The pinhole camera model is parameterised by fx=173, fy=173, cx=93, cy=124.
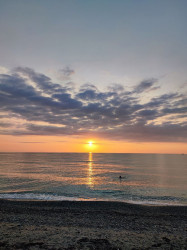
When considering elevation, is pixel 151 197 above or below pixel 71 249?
below

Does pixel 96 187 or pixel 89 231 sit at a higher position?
pixel 89 231

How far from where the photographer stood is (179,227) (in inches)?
619

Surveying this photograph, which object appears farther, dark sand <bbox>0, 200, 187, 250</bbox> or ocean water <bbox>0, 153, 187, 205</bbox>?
ocean water <bbox>0, 153, 187, 205</bbox>

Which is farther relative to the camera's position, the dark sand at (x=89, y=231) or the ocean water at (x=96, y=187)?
the ocean water at (x=96, y=187)

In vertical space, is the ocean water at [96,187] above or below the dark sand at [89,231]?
below

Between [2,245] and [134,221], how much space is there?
12.0 meters

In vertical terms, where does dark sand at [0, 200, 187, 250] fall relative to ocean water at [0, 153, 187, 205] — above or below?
above

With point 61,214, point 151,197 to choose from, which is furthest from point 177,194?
point 61,214

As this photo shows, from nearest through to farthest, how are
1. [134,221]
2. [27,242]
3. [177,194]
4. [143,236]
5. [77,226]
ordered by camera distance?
[27,242]
[143,236]
[77,226]
[134,221]
[177,194]

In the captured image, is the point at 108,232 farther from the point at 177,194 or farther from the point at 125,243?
the point at 177,194

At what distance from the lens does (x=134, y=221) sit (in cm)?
1736

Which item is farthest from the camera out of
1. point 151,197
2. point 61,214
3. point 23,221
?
point 151,197

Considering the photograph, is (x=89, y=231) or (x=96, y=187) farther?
(x=96, y=187)

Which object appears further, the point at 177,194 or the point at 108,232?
the point at 177,194
